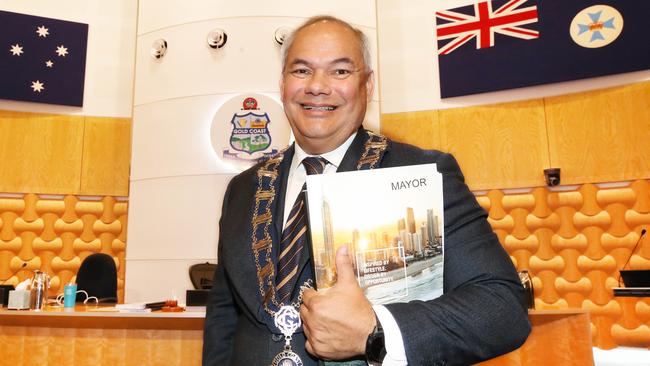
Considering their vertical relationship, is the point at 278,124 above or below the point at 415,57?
below

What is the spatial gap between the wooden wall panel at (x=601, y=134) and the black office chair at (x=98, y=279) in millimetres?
5134

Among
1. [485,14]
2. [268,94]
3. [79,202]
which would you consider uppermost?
[485,14]

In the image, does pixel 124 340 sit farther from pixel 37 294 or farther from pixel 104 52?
pixel 104 52

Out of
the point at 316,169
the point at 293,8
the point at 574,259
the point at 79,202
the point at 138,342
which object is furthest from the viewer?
the point at 79,202

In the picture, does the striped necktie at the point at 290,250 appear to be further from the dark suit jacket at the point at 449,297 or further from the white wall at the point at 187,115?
the white wall at the point at 187,115

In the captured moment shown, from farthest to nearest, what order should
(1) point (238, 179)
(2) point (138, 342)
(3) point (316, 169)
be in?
(2) point (138, 342) < (1) point (238, 179) < (3) point (316, 169)

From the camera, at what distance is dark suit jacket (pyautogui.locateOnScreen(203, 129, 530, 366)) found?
0.93 metres

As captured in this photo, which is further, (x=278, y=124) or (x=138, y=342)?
(x=278, y=124)

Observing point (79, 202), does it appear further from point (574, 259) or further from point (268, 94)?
point (574, 259)

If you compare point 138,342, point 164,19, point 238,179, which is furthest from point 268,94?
point 238,179

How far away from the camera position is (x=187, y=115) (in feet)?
19.5

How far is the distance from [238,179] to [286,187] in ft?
0.67

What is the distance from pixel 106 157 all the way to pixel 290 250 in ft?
20.0

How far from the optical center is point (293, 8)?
6.05m
